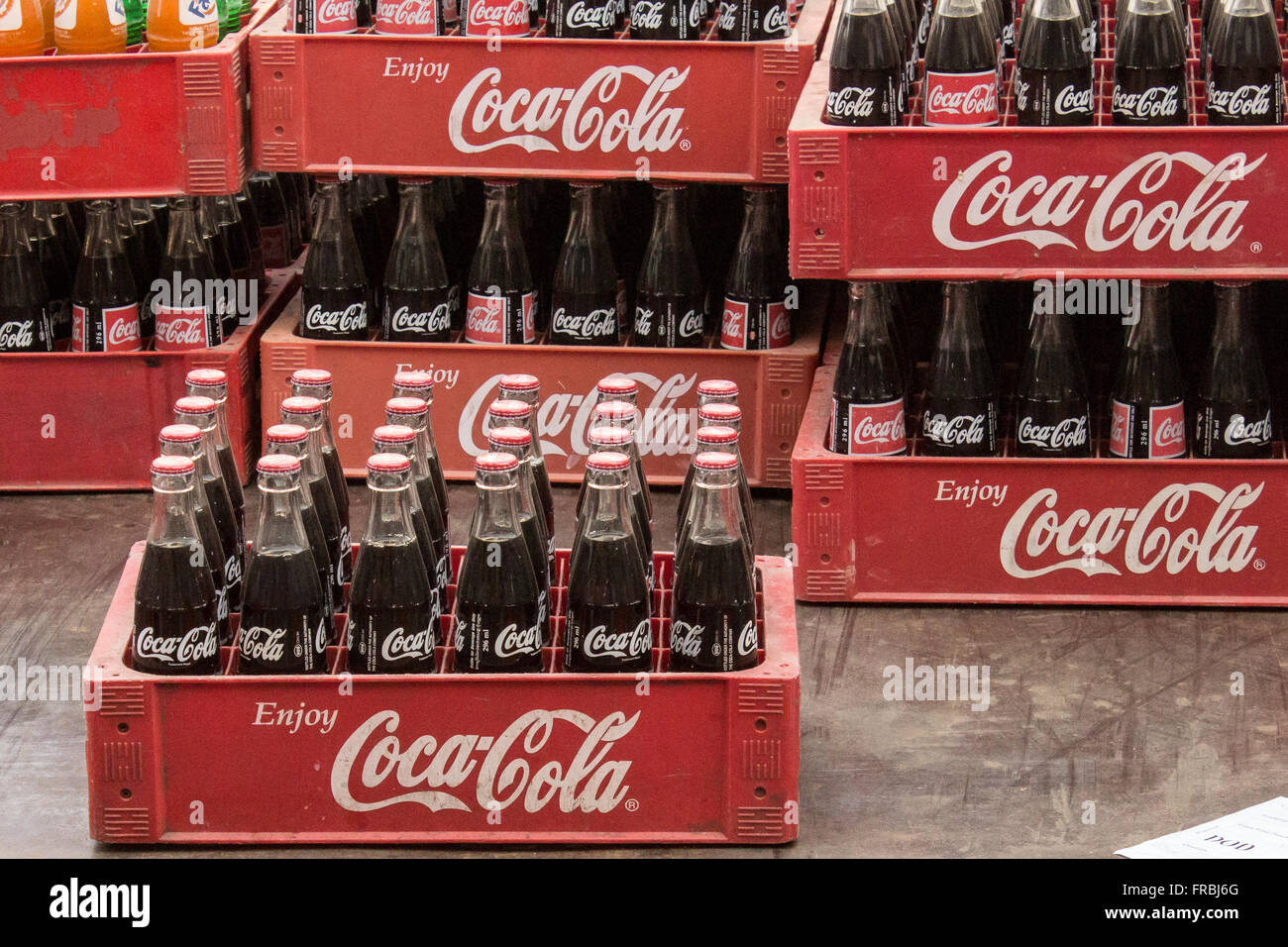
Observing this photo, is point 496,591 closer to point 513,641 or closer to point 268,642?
point 513,641

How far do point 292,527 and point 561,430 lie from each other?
1640 mm

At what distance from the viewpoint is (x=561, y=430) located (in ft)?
15.6

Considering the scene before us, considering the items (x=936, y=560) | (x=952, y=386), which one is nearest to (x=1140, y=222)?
(x=952, y=386)

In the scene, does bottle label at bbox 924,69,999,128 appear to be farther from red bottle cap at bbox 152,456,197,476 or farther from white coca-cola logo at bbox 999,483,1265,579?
red bottle cap at bbox 152,456,197,476

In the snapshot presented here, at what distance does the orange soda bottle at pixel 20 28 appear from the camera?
4492 mm

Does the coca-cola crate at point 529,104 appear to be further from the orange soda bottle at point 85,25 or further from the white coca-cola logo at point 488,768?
the white coca-cola logo at point 488,768

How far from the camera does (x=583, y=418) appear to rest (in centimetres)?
471

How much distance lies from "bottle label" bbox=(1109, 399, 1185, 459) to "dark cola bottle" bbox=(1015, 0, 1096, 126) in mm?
593

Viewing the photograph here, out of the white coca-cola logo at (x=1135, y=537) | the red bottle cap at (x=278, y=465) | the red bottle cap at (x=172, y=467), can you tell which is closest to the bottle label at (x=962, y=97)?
the white coca-cola logo at (x=1135, y=537)

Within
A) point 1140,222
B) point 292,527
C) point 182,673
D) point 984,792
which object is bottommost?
point 984,792

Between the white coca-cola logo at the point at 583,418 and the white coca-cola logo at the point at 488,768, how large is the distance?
164 cm

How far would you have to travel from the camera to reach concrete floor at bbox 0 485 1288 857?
328 cm

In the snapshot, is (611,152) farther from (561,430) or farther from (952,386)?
(952,386)

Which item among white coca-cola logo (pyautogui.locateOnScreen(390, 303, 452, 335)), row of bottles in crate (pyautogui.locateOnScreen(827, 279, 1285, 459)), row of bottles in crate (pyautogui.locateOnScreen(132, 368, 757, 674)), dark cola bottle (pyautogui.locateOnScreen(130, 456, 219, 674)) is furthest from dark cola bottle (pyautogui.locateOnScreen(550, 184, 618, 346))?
dark cola bottle (pyautogui.locateOnScreen(130, 456, 219, 674))
